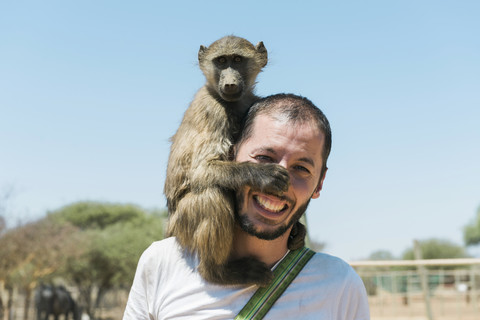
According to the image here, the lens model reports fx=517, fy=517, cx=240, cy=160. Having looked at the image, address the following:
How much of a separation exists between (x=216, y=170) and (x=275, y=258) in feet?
2.75

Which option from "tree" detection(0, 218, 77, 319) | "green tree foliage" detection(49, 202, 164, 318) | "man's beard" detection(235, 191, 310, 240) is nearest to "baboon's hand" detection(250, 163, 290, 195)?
"man's beard" detection(235, 191, 310, 240)

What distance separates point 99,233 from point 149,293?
101ft

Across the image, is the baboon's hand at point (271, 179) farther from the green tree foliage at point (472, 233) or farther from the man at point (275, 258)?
the green tree foliage at point (472, 233)

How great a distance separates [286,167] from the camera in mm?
2158

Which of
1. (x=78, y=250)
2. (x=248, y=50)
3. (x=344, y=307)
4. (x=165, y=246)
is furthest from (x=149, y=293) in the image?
(x=78, y=250)

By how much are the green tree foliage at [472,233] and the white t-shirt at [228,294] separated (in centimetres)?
4553

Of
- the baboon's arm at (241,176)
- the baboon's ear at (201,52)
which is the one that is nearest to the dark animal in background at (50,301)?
the baboon's ear at (201,52)

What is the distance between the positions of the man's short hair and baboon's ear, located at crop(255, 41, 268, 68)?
1913 mm

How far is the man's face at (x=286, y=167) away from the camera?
2115mm

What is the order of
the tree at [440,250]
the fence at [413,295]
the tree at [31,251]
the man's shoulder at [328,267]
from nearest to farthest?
the man's shoulder at [328,267], the fence at [413,295], the tree at [31,251], the tree at [440,250]

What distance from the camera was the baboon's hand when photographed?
6.91 ft

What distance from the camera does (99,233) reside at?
31.6 meters

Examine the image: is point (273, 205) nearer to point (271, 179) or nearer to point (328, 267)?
point (271, 179)

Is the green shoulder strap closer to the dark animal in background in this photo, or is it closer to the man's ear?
the man's ear
